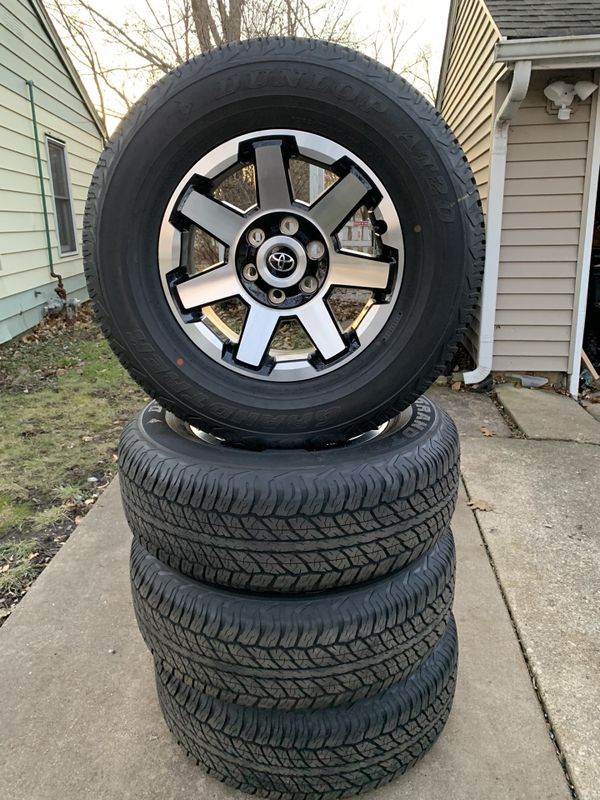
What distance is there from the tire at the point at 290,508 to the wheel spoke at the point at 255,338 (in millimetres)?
265

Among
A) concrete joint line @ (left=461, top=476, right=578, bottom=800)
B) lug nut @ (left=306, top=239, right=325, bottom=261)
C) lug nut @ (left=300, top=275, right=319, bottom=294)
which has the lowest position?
concrete joint line @ (left=461, top=476, right=578, bottom=800)

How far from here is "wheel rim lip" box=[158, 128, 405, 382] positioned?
1.47 m

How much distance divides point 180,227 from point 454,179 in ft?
2.36

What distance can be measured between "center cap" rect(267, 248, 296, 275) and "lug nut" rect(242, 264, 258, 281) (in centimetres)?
5

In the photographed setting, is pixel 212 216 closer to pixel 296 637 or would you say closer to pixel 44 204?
pixel 296 637

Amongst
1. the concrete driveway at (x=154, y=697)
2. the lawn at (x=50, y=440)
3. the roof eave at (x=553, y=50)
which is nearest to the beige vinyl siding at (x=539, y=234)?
the roof eave at (x=553, y=50)

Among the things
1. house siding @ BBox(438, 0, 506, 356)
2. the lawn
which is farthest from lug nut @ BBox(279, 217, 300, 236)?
house siding @ BBox(438, 0, 506, 356)

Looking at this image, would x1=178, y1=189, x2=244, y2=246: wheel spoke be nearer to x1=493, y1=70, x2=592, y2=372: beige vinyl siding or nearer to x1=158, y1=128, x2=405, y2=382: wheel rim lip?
x1=158, y1=128, x2=405, y2=382: wheel rim lip

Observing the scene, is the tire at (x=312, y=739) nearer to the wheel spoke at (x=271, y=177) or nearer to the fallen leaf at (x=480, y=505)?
the wheel spoke at (x=271, y=177)

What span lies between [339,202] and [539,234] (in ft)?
16.7

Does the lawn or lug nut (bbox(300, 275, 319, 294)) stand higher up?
lug nut (bbox(300, 275, 319, 294))

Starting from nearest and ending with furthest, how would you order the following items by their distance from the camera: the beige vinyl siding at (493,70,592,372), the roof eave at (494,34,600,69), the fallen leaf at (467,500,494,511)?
the fallen leaf at (467,500,494,511) → the roof eave at (494,34,600,69) → the beige vinyl siding at (493,70,592,372)

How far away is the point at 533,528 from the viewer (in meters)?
3.31

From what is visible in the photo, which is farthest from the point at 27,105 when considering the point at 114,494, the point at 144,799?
the point at 144,799
